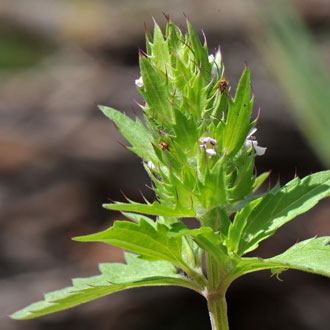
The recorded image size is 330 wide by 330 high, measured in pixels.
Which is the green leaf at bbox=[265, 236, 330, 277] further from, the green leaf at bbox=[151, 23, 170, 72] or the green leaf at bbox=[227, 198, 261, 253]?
the green leaf at bbox=[151, 23, 170, 72]

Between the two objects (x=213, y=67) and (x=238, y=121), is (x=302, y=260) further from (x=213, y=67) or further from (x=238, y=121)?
(x=213, y=67)

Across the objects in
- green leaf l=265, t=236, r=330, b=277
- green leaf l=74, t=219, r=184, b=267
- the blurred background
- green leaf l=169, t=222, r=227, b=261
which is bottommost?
green leaf l=265, t=236, r=330, b=277

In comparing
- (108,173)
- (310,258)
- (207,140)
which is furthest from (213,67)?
(108,173)

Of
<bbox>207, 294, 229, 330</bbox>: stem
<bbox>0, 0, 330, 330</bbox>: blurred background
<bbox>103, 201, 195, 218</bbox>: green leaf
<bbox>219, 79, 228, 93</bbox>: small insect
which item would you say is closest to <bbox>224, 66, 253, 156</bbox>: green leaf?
<bbox>219, 79, 228, 93</bbox>: small insect

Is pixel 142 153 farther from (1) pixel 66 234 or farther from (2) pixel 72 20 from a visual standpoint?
(2) pixel 72 20

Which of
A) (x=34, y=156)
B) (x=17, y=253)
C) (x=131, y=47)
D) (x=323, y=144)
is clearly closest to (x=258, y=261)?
(x=323, y=144)
